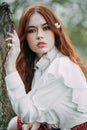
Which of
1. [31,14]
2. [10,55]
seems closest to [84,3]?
[31,14]

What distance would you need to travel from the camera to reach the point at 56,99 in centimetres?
167

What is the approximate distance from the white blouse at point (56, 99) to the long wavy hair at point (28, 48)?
8cm

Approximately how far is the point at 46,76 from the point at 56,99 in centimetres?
9

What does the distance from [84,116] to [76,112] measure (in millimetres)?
34

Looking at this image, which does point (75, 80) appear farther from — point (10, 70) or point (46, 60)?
point (10, 70)

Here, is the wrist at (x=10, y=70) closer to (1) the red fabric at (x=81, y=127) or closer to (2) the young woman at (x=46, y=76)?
(2) the young woman at (x=46, y=76)

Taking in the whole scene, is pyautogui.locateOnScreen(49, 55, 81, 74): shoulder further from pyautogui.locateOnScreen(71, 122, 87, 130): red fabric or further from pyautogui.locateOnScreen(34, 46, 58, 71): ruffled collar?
pyautogui.locateOnScreen(71, 122, 87, 130): red fabric

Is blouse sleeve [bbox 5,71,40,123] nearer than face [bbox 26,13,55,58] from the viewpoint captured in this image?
Yes

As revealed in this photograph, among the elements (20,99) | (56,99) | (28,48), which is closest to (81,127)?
(56,99)

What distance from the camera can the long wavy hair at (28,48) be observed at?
1.74 metres

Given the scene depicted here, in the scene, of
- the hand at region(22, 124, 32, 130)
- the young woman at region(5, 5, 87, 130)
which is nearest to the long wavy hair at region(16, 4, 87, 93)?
the young woman at region(5, 5, 87, 130)

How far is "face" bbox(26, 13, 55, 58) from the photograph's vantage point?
5.69 ft

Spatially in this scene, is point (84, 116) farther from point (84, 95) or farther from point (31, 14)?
point (31, 14)

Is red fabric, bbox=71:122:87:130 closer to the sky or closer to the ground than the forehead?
closer to the ground
